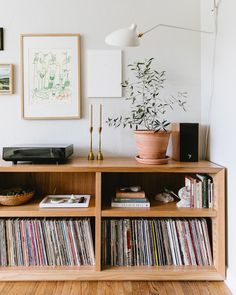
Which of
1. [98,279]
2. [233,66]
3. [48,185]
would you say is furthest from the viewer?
[48,185]

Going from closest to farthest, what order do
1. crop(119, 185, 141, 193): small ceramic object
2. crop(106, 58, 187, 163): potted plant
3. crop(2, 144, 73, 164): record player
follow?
crop(2, 144, 73, 164): record player < crop(119, 185, 141, 193): small ceramic object < crop(106, 58, 187, 163): potted plant

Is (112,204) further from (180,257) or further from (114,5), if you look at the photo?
(114,5)

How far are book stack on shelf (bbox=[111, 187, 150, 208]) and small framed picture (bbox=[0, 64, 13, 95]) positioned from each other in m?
1.07

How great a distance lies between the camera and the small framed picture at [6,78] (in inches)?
75.2

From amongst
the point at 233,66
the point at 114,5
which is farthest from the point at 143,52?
the point at 233,66

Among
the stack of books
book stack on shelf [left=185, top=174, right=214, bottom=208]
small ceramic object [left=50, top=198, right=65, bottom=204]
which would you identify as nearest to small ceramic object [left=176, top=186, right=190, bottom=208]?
book stack on shelf [left=185, top=174, right=214, bottom=208]

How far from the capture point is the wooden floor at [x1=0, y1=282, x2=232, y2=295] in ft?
4.88

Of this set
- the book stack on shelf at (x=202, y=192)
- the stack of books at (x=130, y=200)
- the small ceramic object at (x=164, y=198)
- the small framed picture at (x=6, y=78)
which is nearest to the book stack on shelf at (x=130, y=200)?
the stack of books at (x=130, y=200)

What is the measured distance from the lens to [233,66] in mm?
1463

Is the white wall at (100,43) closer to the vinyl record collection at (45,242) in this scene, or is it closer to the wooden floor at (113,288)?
the vinyl record collection at (45,242)

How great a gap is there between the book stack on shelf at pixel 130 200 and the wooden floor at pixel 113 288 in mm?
446

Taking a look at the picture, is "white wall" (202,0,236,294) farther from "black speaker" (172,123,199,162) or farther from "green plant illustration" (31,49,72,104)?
"green plant illustration" (31,49,72,104)

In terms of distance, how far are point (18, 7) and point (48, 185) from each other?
129cm

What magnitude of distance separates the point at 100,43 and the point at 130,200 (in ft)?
3.68
